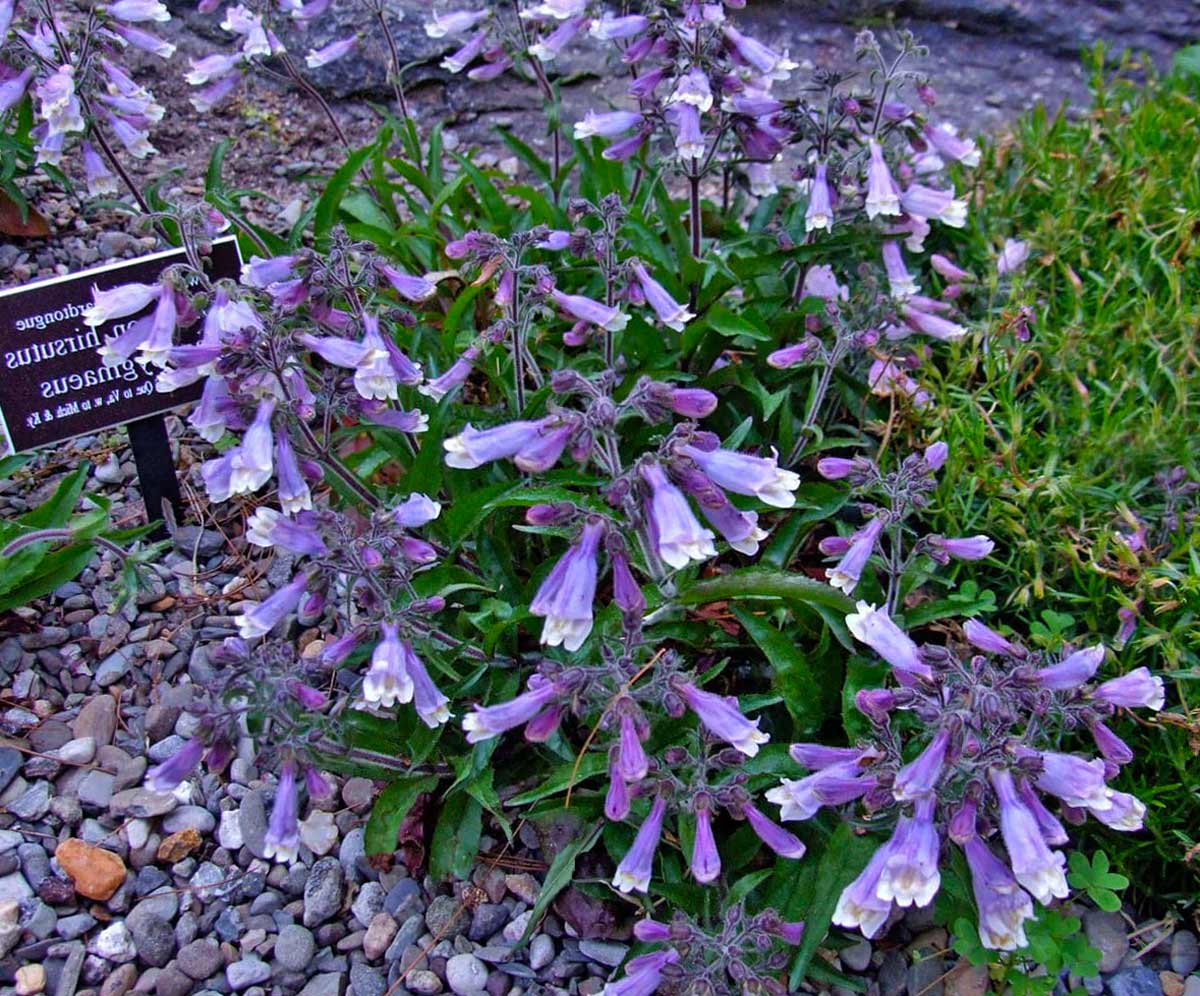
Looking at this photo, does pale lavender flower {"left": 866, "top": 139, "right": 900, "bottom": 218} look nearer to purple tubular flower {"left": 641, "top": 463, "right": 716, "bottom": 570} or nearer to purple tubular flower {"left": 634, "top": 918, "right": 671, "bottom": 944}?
purple tubular flower {"left": 641, "top": 463, "right": 716, "bottom": 570}

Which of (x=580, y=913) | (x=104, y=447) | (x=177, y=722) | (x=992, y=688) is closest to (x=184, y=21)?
(x=104, y=447)

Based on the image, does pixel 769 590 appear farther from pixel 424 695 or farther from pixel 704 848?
pixel 424 695

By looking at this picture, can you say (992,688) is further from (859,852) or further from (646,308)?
(646,308)

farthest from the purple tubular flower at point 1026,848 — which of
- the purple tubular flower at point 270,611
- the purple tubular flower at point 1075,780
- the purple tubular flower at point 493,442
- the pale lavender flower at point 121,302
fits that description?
the pale lavender flower at point 121,302

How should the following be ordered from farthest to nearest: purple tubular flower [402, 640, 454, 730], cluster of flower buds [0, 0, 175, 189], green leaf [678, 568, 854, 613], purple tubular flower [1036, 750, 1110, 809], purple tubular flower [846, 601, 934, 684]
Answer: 1. cluster of flower buds [0, 0, 175, 189]
2. green leaf [678, 568, 854, 613]
3. purple tubular flower [402, 640, 454, 730]
4. purple tubular flower [846, 601, 934, 684]
5. purple tubular flower [1036, 750, 1110, 809]

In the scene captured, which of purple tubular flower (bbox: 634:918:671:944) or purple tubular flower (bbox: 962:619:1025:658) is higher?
purple tubular flower (bbox: 962:619:1025:658)

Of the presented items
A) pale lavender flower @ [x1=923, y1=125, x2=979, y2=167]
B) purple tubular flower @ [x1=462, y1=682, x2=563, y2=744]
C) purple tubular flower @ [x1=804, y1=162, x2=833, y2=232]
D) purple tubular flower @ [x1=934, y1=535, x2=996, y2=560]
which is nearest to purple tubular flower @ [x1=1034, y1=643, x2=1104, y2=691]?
purple tubular flower @ [x1=934, y1=535, x2=996, y2=560]
